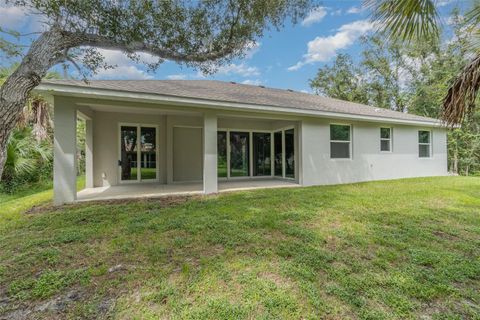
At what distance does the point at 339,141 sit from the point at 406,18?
7678 mm

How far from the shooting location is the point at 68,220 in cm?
492

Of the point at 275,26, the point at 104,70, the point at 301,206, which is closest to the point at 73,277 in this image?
the point at 104,70

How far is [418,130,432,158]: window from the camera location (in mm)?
12414

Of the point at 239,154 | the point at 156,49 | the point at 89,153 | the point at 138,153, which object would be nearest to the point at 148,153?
the point at 138,153

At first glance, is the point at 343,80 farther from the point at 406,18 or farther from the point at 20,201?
the point at 20,201

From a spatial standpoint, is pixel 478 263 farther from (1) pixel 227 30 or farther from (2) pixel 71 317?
(1) pixel 227 30

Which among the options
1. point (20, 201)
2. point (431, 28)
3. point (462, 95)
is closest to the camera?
point (462, 95)

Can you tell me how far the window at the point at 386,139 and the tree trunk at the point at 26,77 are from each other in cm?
1205

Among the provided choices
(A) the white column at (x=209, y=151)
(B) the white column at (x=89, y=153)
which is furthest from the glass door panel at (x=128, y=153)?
(A) the white column at (x=209, y=151)

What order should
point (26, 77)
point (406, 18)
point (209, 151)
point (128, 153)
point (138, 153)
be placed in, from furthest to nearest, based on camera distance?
1. point (138, 153)
2. point (128, 153)
3. point (209, 151)
4. point (406, 18)
5. point (26, 77)

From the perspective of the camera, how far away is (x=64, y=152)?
637 cm

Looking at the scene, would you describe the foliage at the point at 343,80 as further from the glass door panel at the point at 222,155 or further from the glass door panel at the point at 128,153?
the glass door panel at the point at 128,153

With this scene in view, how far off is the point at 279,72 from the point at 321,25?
774 cm

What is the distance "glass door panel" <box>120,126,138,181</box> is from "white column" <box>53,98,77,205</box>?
323 centimetres
